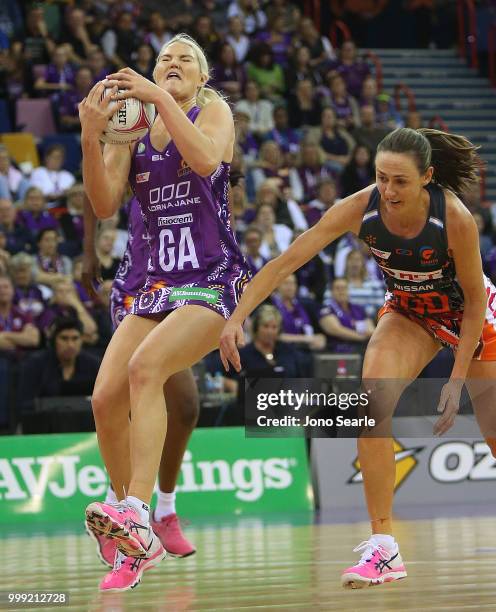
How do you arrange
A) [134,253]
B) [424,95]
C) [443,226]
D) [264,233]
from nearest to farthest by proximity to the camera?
[443,226]
[134,253]
[264,233]
[424,95]

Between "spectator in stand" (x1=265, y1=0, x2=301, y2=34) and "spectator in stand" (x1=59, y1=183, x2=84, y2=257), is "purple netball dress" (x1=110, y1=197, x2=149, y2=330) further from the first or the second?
"spectator in stand" (x1=265, y1=0, x2=301, y2=34)

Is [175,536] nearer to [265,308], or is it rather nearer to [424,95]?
[265,308]

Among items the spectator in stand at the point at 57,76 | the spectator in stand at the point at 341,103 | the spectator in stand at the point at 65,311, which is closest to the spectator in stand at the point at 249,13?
the spectator in stand at the point at 341,103

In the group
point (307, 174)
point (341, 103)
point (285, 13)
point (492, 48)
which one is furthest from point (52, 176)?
point (492, 48)

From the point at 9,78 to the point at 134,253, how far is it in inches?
361

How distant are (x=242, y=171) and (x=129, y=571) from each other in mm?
4414

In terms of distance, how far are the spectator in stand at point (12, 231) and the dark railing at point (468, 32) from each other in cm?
1153

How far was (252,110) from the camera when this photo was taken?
15125mm

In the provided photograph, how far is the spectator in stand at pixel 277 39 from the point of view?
17.0 m

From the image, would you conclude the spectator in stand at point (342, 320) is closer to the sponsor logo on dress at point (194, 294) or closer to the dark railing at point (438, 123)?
the dark railing at point (438, 123)

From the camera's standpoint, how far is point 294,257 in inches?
192

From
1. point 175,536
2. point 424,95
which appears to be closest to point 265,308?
point 175,536

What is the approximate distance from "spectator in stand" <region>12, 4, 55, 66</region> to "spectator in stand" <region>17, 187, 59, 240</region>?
3261mm

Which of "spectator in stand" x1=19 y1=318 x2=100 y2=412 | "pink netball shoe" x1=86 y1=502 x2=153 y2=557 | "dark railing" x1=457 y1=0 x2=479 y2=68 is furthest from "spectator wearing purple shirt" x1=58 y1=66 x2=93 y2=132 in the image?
"pink netball shoe" x1=86 y1=502 x2=153 y2=557
